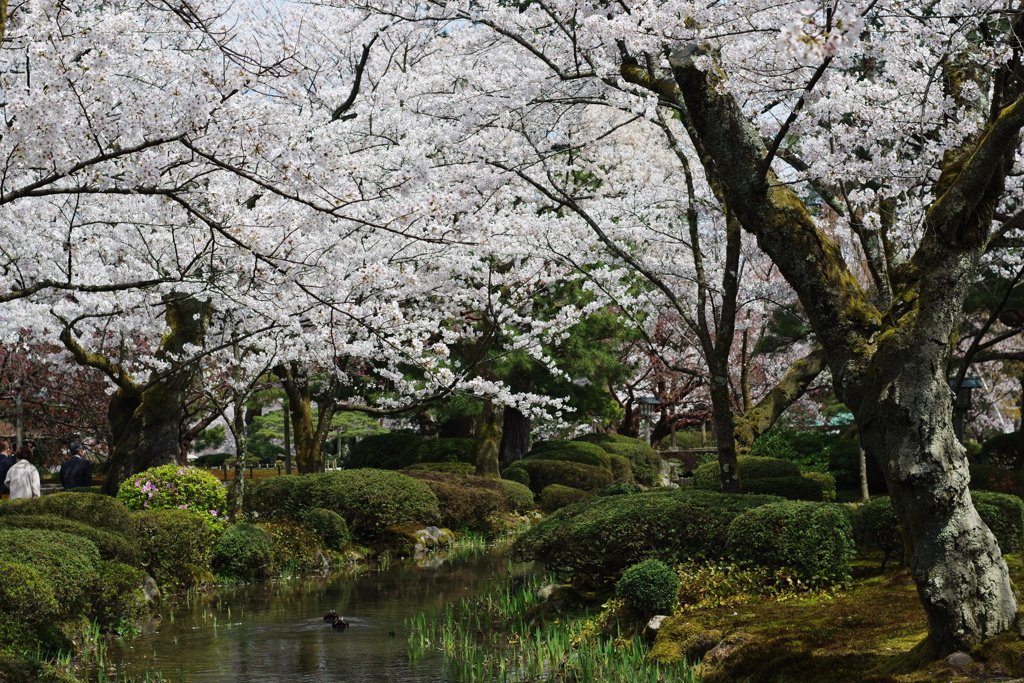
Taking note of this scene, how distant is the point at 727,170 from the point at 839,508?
12.7ft

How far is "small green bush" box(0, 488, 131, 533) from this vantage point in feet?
31.7

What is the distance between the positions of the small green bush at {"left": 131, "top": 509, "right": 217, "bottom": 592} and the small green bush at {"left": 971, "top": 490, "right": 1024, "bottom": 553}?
9.07 meters

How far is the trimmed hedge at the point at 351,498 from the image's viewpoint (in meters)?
14.7

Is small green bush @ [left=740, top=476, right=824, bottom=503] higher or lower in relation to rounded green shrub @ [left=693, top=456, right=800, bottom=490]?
lower

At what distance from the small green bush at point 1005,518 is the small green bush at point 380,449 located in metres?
16.1

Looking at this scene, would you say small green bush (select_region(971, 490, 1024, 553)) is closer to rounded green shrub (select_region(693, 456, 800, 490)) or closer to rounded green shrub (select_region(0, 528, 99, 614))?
rounded green shrub (select_region(693, 456, 800, 490))

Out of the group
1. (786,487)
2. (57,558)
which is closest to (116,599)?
(57,558)

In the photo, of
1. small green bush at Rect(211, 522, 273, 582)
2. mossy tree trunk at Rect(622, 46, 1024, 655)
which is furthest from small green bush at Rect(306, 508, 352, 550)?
mossy tree trunk at Rect(622, 46, 1024, 655)

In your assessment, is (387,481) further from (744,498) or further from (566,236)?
(744,498)

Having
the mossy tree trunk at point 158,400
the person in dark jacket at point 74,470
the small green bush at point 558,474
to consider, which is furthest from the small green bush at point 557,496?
the person in dark jacket at point 74,470

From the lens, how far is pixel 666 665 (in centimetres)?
600

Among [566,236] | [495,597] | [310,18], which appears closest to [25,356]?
[310,18]

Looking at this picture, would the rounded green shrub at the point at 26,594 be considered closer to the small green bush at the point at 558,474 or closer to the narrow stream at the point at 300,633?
the narrow stream at the point at 300,633

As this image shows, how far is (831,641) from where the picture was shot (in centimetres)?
591
